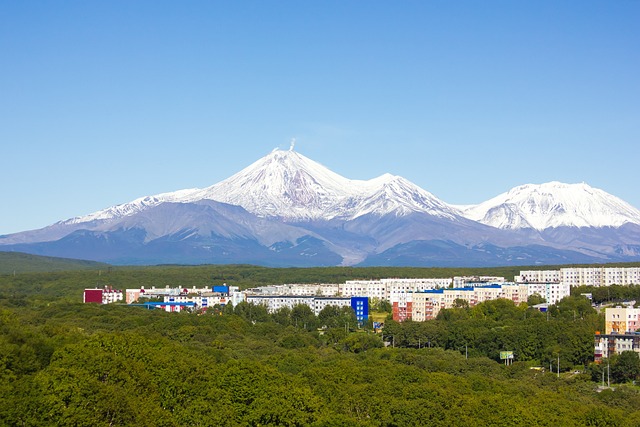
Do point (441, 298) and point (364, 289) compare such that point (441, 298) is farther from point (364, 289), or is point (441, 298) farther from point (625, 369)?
point (625, 369)

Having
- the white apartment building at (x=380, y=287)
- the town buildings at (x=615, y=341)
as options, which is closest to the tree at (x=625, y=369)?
the town buildings at (x=615, y=341)

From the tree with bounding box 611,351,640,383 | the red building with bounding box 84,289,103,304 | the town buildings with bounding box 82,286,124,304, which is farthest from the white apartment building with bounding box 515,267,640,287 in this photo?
the tree with bounding box 611,351,640,383

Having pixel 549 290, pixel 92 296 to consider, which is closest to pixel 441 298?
pixel 549 290

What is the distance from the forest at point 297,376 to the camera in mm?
32125

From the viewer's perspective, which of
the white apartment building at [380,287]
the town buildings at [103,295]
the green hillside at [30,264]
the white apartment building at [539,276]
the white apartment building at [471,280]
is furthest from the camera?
the green hillside at [30,264]

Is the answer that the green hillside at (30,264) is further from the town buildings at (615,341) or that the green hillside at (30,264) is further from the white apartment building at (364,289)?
the town buildings at (615,341)

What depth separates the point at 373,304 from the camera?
98.8 meters

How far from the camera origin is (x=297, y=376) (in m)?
41.4

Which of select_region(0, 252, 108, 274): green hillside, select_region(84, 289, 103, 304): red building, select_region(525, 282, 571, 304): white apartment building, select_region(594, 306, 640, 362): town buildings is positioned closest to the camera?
select_region(594, 306, 640, 362): town buildings

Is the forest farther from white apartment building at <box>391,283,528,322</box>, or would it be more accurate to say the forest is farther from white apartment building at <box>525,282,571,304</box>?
Result: white apartment building at <box>525,282,571,304</box>

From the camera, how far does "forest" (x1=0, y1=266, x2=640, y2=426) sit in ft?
105

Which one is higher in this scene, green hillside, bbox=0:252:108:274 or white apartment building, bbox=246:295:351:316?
green hillside, bbox=0:252:108:274

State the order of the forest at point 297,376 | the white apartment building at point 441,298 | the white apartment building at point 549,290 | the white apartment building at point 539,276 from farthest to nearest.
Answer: the white apartment building at point 539,276
the white apartment building at point 549,290
the white apartment building at point 441,298
the forest at point 297,376

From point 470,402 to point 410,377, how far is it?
243 inches
